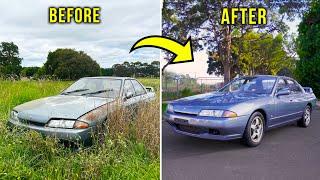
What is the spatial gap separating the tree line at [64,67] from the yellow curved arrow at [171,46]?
29 centimetres

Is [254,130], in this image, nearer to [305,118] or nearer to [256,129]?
[256,129]

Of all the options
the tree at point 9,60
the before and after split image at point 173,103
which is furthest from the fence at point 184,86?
the tree at point 9,60

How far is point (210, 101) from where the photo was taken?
3922 mm

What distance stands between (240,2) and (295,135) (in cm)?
227

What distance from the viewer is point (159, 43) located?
329cm

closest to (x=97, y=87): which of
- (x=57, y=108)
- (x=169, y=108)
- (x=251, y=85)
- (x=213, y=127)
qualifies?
(x=57, y=108)

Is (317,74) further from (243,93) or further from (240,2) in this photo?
(240,2)

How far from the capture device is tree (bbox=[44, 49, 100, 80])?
3.71 meters

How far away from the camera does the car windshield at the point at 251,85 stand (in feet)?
14.3

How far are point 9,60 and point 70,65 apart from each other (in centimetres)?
81

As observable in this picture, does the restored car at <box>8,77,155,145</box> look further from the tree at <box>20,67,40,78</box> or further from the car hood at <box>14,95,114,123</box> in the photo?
the tree at <box>20,67,40,78</box>

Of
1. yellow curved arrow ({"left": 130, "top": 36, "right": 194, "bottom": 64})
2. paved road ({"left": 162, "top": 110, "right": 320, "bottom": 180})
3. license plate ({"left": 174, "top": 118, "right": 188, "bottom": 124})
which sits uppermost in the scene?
yellow curved arrow ({"left": 130, "top": 36, "right": 194, "bottom": 64})

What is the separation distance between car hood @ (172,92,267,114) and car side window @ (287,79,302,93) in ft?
2.36

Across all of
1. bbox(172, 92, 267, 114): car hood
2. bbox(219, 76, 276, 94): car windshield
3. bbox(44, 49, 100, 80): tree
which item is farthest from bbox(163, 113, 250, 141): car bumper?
bbox(44, 49, 100, 80): tree
